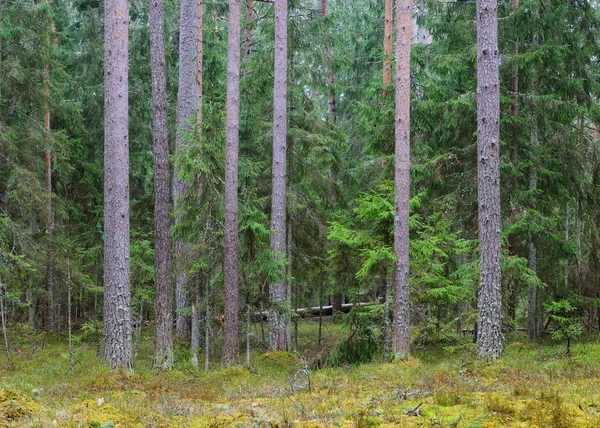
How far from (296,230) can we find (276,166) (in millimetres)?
2787

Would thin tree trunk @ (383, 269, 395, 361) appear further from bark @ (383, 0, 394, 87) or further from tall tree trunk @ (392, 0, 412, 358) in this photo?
bark @ (383, 0, 394, 87)

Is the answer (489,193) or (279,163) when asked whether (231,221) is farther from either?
(489,193)

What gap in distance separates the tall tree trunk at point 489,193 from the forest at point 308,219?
39 mm

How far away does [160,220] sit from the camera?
38.9 feet

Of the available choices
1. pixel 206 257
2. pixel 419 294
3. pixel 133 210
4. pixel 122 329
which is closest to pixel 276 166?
pixel 206 257

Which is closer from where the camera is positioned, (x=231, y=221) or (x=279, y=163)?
(x=231, y=221)

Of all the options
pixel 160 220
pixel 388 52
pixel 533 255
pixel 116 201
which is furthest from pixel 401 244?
pixel 388 52

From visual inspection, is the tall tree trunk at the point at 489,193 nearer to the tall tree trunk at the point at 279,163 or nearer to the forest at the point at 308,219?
the forest at the point at 308,219

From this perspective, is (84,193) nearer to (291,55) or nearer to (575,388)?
(291,55)

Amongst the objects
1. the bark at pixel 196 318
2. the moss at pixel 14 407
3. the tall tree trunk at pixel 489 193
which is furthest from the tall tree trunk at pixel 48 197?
the tall tree trunk at pixel 489 193

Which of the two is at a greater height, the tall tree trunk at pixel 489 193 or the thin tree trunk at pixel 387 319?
the tall tree trunk at pixel 489 193

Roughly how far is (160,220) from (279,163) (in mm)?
4395

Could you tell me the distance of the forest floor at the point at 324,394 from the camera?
4965mm

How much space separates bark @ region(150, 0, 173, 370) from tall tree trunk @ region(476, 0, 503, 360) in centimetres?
644
